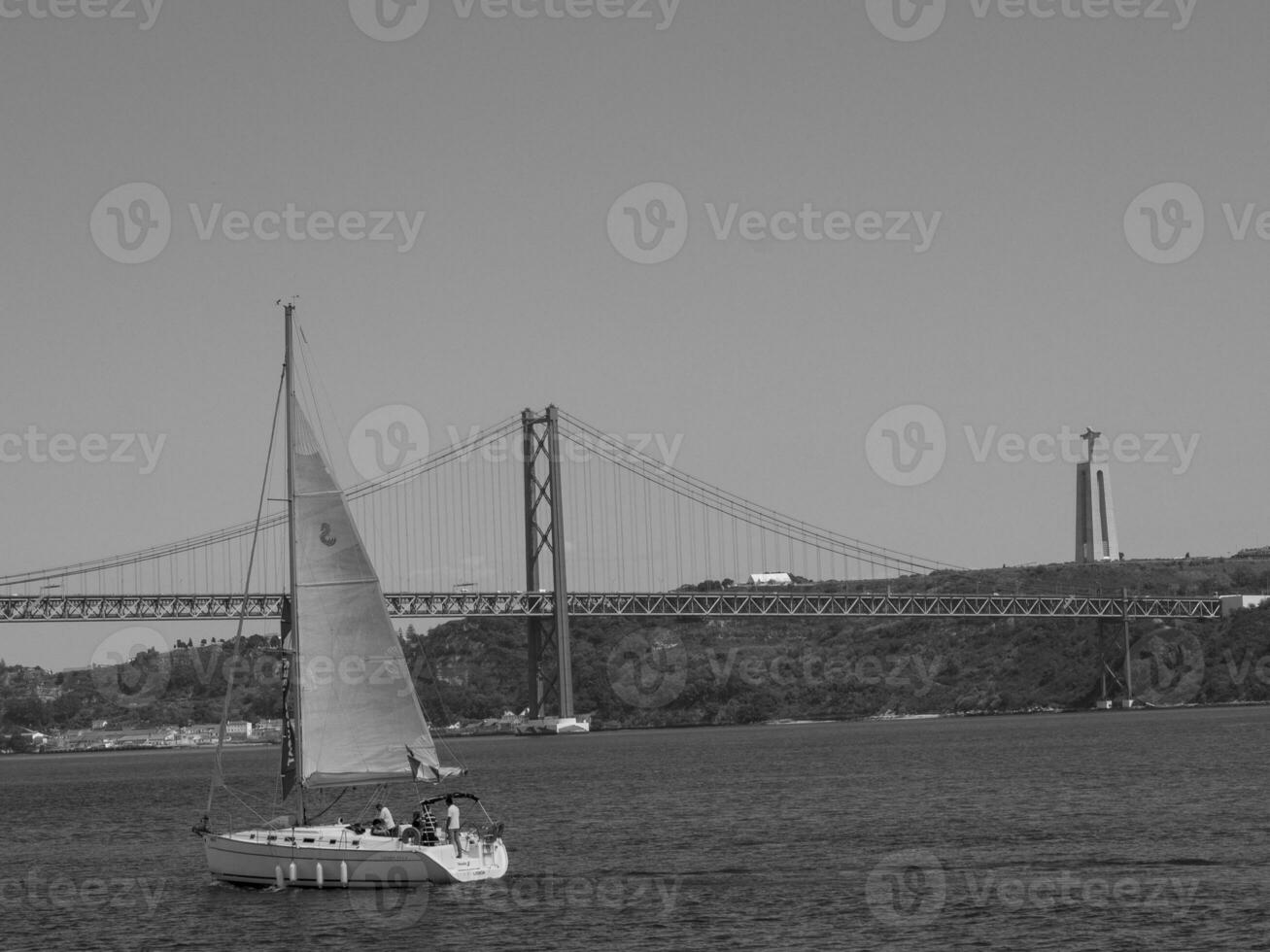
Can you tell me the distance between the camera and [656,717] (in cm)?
13850

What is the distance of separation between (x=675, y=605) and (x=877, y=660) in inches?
1443

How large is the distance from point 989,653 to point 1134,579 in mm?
12407

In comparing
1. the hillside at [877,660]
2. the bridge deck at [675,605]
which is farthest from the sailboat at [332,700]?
the hillside at [877,660]

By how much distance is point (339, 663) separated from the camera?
3034 centimetres

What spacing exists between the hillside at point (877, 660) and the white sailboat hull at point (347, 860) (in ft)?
305

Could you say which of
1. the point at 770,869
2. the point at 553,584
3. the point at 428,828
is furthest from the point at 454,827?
the point at 553,584

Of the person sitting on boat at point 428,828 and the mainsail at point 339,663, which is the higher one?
the mainsail at point 339,663

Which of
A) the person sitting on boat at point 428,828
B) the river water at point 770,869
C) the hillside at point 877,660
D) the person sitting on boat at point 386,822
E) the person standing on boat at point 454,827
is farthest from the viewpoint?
the hillside at point 877,660

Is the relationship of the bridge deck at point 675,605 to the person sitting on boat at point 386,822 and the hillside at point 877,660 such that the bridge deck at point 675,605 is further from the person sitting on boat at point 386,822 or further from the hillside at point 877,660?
the person sitting on boat at point 386,822

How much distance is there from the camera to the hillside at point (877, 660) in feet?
404

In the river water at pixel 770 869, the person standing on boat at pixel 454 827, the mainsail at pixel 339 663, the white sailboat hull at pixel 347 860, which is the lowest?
the river water at pixel 770 869

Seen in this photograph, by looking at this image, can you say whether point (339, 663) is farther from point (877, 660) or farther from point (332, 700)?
point (877, 660)

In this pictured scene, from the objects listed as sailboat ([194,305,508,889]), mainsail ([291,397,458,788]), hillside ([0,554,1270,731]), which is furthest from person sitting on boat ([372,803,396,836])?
hillside ([0,554,1270,731])

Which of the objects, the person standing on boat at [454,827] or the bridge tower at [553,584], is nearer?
the person standing on boat at [454,827]
